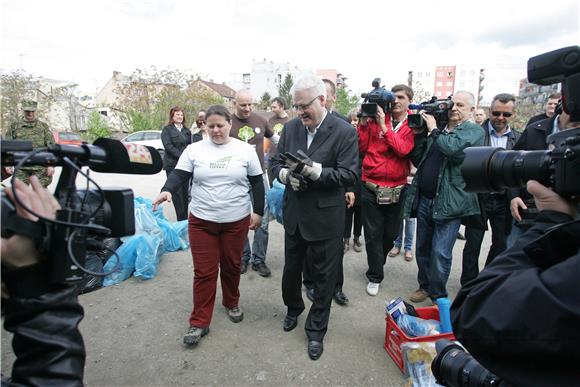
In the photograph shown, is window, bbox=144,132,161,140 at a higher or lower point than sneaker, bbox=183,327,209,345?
higher

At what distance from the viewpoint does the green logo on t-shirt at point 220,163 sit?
2.80m

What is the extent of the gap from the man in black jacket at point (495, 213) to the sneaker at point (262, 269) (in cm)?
205

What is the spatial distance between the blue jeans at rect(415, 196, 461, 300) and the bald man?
1.65 m

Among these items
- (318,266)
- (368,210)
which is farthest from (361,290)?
(318,266)

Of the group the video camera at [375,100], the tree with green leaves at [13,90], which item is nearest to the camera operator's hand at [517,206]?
the video camera at [375,100]

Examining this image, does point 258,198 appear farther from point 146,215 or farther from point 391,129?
point 146,215

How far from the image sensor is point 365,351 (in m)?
2.65

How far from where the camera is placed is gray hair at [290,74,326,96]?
8.44 feet

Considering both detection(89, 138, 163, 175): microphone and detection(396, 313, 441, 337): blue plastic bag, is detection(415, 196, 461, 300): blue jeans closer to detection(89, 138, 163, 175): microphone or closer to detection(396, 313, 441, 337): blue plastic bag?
detection(396, 313, 441, 337): blue plastic bag

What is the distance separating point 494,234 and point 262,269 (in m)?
2.44

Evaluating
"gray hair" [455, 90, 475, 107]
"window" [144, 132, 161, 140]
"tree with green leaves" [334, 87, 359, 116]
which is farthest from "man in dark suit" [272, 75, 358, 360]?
"tree with green leaves" [334, 87, 359, 116]

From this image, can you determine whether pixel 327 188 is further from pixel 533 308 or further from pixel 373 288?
pixel 533 308

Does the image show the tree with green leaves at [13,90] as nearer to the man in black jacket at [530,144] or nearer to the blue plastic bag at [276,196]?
the blue plastic bag at [276,196]

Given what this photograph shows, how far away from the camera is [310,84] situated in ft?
8.43
